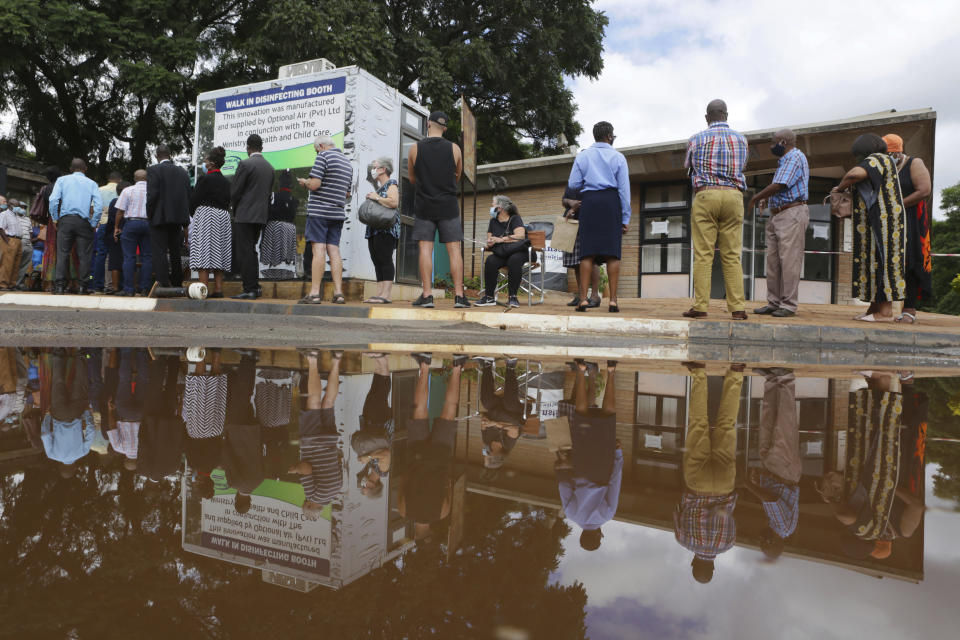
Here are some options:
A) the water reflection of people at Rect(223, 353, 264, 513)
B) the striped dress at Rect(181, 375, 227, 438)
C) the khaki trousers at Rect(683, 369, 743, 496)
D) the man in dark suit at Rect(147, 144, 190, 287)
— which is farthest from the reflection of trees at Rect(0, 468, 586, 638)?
the man in dark suit at Rect(147, 144, 190, 287)

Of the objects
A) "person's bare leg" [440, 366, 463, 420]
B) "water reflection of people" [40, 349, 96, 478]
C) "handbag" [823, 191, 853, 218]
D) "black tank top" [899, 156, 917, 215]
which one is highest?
"black tank top" [899, 156, 917, 215]

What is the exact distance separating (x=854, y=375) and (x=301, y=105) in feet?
29.3

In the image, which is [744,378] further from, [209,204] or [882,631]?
[209,204]

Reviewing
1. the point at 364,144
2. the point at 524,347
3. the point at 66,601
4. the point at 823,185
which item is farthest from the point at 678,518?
the point at 823,185

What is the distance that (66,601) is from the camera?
839 mm

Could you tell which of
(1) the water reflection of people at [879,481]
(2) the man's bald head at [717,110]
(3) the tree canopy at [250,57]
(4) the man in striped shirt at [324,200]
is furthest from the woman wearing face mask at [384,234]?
(3) the tree canopy at [250,57]

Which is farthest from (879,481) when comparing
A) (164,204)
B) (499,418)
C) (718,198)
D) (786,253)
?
(164,204)

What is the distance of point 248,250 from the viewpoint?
802cm

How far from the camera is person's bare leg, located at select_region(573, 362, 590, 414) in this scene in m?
2.48

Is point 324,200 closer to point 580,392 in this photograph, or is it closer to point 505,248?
point 505,248

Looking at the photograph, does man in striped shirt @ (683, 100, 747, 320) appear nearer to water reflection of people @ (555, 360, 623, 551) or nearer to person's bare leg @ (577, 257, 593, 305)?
person's bare leg @ (577, 257, 593, 305)

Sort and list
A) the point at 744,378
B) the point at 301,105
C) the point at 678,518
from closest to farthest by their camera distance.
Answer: the point at 678,518 → the point at 744,378 → the point at 301,105

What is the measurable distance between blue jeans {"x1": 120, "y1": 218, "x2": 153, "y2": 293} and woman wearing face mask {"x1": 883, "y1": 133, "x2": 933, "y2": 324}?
30.6 feet

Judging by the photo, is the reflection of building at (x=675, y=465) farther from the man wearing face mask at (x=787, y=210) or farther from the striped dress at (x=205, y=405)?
the man wearing face mask at (x=787, y=210)
